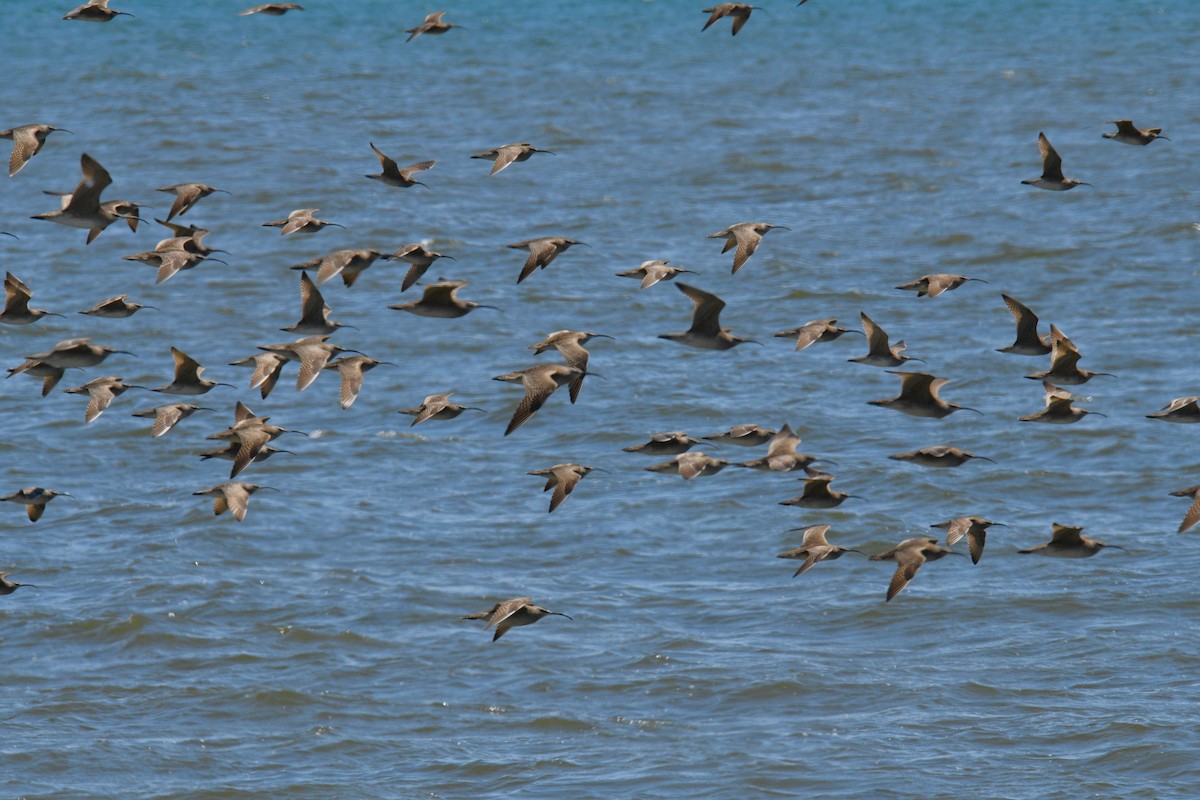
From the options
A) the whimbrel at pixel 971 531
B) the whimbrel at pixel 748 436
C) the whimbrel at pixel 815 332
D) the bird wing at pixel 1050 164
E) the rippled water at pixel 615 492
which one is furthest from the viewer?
the rippled water at pixel 615 492

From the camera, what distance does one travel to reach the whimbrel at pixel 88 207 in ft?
62.7

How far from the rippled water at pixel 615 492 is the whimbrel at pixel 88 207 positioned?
620 centimetres

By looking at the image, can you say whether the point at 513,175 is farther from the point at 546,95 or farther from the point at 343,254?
the point at 343,254

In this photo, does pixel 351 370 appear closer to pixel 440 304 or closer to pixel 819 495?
pixel 440 304

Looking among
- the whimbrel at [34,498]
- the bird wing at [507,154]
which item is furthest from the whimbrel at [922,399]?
the whimbrel at [34,498]

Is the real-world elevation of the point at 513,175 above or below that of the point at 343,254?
below

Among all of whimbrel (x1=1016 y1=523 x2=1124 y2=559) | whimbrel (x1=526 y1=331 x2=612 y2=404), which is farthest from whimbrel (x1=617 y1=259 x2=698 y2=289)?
whimbrel (x1=1016 y1=523 x2=1124 y2=559)

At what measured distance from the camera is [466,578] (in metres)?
26.4

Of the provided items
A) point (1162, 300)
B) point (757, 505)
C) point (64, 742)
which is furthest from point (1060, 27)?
point (64, 742)

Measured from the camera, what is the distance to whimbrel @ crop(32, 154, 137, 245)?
1911cm

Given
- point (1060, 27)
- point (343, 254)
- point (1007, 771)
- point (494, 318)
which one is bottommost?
point (1060, 27)

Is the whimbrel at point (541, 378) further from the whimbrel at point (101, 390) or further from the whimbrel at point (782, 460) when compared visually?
the whimbrel at point (101, 390)

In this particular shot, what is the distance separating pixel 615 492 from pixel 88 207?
468 inches

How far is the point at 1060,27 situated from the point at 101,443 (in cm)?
5397
